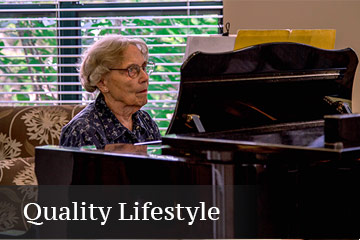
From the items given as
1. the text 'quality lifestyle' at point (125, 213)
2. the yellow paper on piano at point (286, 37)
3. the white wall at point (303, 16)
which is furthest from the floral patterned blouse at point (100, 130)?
the white wall at point (303, 16)

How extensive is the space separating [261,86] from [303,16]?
1506 mm

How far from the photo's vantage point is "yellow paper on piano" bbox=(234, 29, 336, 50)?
6.28 ft

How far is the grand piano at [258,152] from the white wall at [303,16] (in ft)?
4.17

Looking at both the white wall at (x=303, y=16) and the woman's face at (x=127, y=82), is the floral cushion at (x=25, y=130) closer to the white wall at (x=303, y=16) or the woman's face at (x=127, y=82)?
the woman's face at (x=127, y=82)

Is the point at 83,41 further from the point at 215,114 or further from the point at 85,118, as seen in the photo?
the point at 215,114

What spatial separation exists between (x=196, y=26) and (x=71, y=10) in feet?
2.38

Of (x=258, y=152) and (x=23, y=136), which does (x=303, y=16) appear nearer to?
(x=23, y=136)

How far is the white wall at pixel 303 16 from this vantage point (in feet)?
10.3

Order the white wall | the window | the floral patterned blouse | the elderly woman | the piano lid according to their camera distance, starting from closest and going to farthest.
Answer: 1. the piano lid
2. the floral patterned blouse
3. the elderly woman
4. the white wall
5. the window

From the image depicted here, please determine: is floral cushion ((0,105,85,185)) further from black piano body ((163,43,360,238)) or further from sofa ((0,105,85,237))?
black piano body ((163,43,360,238))

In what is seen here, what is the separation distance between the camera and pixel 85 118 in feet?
7.14

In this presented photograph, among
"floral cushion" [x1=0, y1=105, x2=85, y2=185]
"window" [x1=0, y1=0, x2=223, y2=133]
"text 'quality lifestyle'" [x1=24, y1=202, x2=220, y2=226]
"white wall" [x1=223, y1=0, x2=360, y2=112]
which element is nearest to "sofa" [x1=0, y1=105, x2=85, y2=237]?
"floral cushion" [x1=0, y1=105, x2=85, y2=185]

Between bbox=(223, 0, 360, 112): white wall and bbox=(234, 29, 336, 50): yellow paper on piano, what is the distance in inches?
42.9

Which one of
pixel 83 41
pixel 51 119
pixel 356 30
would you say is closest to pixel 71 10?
pixel 83 41
